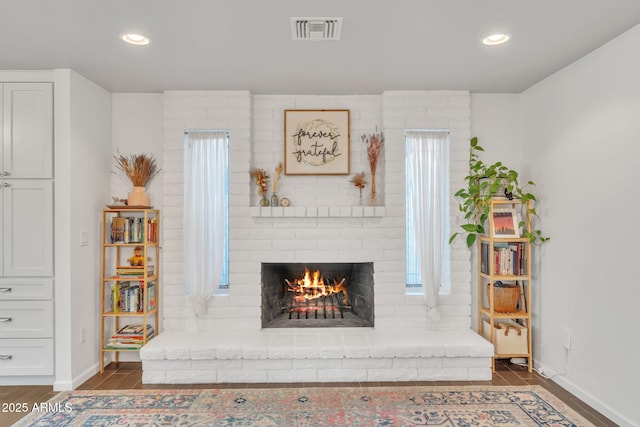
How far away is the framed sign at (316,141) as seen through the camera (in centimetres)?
364

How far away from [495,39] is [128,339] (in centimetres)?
360

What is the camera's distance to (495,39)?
2520 millimetres

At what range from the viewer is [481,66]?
2.97 metres

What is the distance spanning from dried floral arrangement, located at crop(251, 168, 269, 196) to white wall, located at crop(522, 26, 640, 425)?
2.35m

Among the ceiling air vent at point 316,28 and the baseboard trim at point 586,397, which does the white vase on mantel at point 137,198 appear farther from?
the baseboard trim at point 586,397

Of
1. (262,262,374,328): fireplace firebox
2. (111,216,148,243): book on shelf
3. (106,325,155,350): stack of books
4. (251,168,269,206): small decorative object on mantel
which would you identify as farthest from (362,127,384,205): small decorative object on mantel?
(106,325,155,350): stack of books

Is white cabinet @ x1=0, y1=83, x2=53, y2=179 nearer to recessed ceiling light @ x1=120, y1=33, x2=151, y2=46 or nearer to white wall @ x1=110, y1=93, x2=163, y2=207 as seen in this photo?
white wall @ x1=110, y1=93, x2=163, y2=207

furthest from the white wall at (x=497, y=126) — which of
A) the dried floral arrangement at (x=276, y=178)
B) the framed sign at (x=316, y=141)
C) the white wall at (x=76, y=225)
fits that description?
the white wall at (x=76, y=225)

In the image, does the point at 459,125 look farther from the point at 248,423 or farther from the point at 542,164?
the point at 248,423

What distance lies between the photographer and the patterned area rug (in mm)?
2527

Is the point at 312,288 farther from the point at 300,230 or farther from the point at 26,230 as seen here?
the point at 26,230

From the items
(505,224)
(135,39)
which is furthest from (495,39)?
(135,39)

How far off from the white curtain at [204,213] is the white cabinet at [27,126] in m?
1.03

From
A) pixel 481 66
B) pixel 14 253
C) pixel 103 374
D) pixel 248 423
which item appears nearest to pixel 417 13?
pixel 481 66
